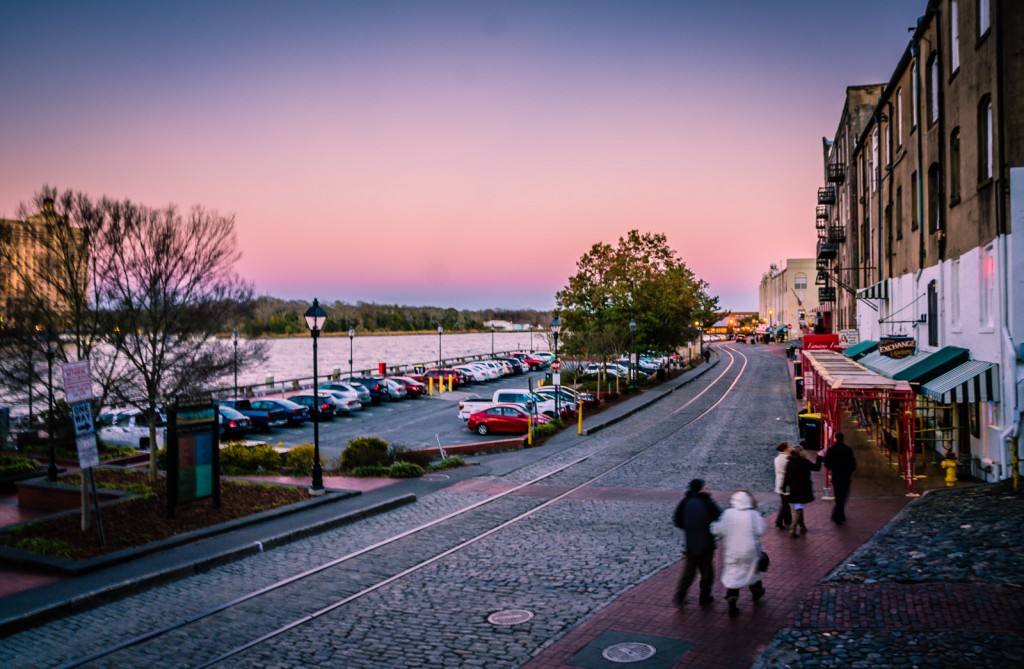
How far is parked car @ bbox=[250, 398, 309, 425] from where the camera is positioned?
1454 inches

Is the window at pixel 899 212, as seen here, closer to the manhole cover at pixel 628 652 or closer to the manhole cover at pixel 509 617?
the manhole cover at pixel 509 617

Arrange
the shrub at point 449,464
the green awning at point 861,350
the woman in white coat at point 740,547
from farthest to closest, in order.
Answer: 1. the green awning at point 861,350
2. the shrub at point 449,464
3. the woman in white coat at point 740,547

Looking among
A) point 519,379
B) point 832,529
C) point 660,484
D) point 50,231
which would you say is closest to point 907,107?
point 660,484

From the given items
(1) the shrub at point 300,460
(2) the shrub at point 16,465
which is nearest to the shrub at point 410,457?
(1) the shrub at point 300,460

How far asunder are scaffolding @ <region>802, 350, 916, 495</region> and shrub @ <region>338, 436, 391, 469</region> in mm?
12381

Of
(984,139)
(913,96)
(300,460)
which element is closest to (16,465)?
(300,460)

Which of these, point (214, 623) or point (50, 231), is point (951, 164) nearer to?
point (214, 623)

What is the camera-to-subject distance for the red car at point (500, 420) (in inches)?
1276

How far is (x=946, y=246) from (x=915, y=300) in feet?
13.1

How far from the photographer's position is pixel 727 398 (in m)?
43.2

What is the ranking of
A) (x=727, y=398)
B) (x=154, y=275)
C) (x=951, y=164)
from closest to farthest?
(x=154, y=275) → (x=951, y=164) → (x=727, y=398)

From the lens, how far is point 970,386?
672 inches

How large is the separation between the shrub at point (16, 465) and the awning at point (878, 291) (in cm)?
2928

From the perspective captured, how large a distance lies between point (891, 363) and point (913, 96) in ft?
28.5
